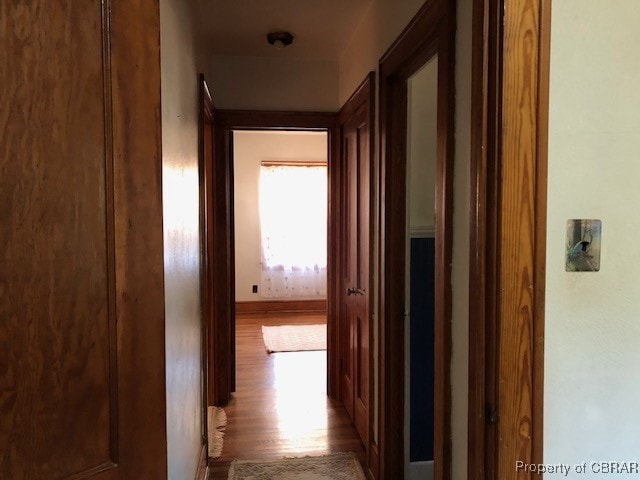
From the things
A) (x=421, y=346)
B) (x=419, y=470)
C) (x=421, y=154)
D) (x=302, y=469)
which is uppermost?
(x=421, y=154)

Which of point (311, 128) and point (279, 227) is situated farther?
point (279, 227)

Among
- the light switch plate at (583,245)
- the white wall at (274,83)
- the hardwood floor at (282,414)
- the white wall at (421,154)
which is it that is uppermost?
the white wall at (274,83)

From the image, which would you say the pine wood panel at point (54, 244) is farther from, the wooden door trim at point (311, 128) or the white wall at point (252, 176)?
the white wall at point (252, 176)

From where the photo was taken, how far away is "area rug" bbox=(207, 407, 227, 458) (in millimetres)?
2668

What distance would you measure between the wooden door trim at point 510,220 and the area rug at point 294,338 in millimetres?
3824

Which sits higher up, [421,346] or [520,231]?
[520,231]

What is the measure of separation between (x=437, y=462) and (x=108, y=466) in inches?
36.9

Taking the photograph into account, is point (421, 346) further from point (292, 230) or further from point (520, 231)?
point (292, 230)

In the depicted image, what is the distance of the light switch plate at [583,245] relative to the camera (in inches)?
37.0

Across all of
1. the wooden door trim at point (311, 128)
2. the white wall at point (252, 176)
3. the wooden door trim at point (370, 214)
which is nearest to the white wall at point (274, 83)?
the wooden door trim at point (311, 128)

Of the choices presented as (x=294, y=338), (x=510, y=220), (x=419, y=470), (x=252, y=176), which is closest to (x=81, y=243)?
(x=510, y=220)

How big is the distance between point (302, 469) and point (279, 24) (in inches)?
96.4

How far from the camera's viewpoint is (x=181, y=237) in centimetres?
173

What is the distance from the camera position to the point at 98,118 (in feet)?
2.87
